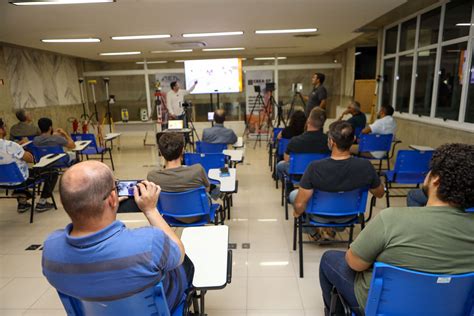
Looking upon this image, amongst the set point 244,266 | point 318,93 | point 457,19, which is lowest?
point 244,266

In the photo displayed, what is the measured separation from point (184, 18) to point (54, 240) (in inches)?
160

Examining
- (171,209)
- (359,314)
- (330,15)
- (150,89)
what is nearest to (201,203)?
(171,209)

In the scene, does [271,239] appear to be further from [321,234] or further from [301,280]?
[301,280]

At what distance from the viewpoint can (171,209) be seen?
2326 mm

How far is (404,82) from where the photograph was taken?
232 inches

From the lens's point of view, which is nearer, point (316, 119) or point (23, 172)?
point (316, 119)

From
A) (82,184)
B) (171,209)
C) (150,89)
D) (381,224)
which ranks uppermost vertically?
(150,89)

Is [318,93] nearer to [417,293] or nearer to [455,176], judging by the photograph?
[455,176]

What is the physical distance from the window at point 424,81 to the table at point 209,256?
195 inches

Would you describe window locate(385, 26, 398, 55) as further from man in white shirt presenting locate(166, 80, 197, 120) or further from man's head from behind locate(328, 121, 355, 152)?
man's head from behind locate(328, 121, 355, 152)

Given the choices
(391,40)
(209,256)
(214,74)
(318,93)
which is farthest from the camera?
(214,74)

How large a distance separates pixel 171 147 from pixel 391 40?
602 centimetres

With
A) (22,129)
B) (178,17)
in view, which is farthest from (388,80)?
(22,129)

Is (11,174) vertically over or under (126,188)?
under
